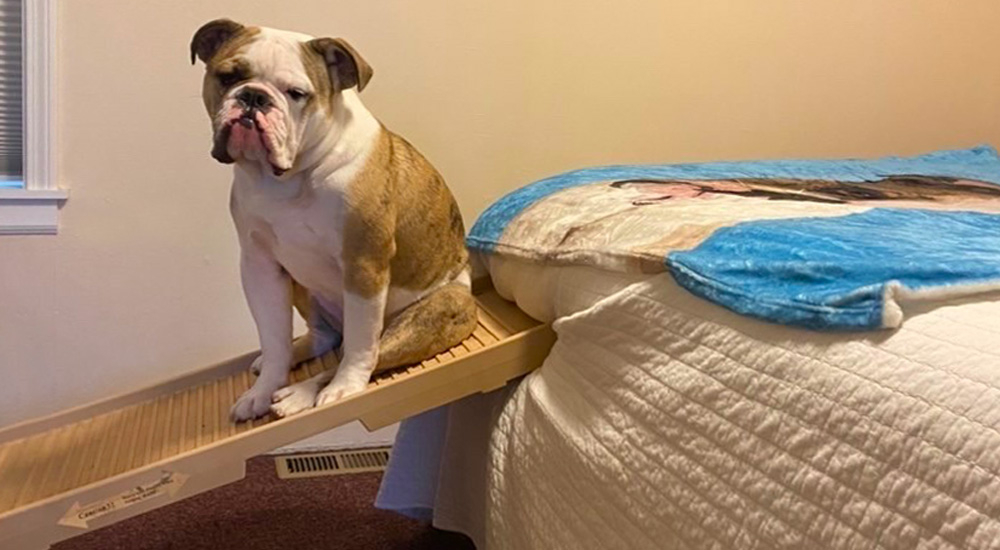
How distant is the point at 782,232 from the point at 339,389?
1.75 feet

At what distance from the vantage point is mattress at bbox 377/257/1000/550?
620 millimetres

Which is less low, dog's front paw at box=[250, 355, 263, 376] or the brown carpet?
dog's front paw at box=[250, 355, 263, 376]

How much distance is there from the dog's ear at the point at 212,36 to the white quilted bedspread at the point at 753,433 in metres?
0.51

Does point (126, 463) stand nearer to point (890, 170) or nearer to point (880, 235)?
point (880, 235)

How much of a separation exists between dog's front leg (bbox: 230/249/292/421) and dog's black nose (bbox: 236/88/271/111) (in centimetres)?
23

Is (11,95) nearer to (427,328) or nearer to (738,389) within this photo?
(427,328)

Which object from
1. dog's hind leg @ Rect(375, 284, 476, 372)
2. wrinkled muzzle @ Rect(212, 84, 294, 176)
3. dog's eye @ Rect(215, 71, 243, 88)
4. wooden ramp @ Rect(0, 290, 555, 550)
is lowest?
wooden ramp @ Rect(0, 290, 555, 550)

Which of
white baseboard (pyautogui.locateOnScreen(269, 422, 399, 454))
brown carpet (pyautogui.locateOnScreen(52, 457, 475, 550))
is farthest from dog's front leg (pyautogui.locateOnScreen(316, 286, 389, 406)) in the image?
white baseboard (pyautogui.locateOnScreen(269, 422, 399, 454))

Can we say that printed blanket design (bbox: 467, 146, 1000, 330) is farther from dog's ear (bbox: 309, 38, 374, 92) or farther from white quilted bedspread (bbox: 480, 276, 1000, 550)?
dog's ear (bbox: 309, 38, 374, 92)

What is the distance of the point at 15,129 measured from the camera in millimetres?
1670

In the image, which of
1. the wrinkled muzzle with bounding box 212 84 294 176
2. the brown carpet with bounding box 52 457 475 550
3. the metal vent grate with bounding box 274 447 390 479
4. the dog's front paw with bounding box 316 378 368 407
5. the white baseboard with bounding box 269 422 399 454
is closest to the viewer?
the wrinkled muzzle with bounding box 212 84 294 176

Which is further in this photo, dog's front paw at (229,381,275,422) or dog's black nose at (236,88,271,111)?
dog's front paw at (229,381,275,422)

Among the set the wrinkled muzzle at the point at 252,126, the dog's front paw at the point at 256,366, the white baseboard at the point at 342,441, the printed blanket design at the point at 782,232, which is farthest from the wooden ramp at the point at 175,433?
the white baseboard at the point at 342,441

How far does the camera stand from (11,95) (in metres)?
1.65
